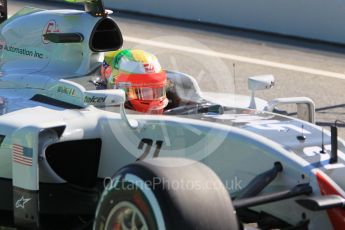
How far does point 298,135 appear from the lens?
5.48 metres

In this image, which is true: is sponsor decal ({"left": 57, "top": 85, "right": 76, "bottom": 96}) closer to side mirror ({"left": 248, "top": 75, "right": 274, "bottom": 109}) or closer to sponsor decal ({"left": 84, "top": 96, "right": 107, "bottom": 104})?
sponsor decal ({"left": 84, "top": 96, "right": 107, "bottom": 104})

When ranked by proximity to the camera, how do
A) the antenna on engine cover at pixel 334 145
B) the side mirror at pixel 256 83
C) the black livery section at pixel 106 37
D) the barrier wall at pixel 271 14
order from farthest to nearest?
the barrier wall at pixel 271 14
the black livery section at pixel 106 37
the side mirror at pixel 256 83
the antenna on engine cover at pixel 334 145

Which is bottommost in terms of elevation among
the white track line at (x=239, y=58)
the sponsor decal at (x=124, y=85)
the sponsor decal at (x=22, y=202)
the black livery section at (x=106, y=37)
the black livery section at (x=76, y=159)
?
the white track line at (x=239, y=58)

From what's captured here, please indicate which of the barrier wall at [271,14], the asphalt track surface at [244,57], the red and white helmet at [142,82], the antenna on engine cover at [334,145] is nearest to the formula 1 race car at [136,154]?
the antenna on engine cover at [334,145]

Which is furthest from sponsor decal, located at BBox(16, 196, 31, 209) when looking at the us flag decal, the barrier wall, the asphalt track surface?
the barrier wall

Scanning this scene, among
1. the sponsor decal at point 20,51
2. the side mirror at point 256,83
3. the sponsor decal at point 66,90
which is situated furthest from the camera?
the sponsor decal at point 20,51

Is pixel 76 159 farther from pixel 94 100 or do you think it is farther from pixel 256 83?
pixel 256 83

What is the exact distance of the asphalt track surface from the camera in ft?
37.7

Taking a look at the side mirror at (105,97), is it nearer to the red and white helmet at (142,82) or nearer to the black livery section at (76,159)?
the black livery section at (76,159)

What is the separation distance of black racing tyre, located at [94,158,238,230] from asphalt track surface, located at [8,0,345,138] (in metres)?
5.57

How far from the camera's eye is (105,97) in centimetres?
549

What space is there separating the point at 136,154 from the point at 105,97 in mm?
471

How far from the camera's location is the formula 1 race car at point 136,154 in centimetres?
460

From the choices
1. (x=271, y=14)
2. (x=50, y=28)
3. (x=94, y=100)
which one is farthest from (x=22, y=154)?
(x=271, y=14)
